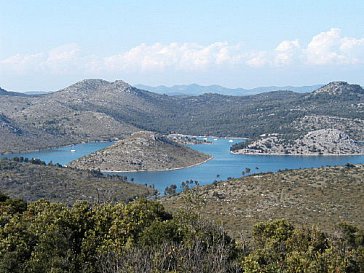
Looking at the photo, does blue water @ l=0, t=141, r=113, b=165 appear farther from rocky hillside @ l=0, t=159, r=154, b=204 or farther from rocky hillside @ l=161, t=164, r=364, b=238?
rocky hillside @ l=161, t=164, r=364, b=238

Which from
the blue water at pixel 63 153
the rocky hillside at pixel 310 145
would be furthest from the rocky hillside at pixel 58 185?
the rocky hillside at pixel 310 145

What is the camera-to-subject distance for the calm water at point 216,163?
421ft

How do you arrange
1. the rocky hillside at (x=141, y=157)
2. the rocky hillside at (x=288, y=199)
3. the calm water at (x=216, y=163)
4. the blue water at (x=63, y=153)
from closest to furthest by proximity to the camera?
the rocky hillside at (x=288, y=199)
the calm water at (x=216, y=163)
the rocky hillside at (x=141, y=157)
the blue water at (x=63, y=153)

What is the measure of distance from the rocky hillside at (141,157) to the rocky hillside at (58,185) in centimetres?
2960

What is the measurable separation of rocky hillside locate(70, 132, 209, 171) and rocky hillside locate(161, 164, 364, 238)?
78498 millimetres

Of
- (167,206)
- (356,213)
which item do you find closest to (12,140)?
(167,206)

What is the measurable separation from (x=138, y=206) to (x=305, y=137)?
155919mm

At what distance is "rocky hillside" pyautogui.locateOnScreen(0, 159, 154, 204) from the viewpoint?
82438mm

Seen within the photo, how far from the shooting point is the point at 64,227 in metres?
27.8

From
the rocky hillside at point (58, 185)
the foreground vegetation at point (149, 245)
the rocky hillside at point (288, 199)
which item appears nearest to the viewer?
the foreground vegetation at point (149, 245)

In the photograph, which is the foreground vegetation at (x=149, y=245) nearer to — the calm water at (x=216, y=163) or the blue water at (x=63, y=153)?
the calm water at (x=216, y=163)

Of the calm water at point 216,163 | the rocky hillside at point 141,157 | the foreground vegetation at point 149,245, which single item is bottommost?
the calm water at point 216,163

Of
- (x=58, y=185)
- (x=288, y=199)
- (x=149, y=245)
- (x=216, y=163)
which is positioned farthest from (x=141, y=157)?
(x=149, y=245)

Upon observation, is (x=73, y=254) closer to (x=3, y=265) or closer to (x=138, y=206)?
(x=3, y=265)
